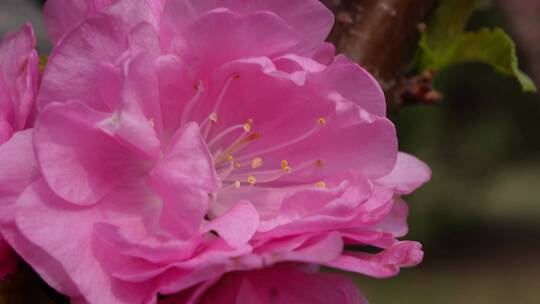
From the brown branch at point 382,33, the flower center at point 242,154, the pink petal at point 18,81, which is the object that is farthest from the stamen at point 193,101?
the brown branch at point 382,33

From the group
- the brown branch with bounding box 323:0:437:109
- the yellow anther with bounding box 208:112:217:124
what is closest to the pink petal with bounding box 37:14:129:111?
Answer: the yellow anther with bounding box 208:112:217:124

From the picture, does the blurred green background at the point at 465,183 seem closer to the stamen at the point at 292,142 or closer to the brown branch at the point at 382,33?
the brown branch at the point at 382,33

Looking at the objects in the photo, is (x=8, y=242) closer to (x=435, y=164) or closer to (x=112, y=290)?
(x=112, y=290)

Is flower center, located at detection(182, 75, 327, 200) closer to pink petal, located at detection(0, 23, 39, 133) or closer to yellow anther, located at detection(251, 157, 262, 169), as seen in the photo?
yellow anther, located at detection(251, 157, 262, 169)

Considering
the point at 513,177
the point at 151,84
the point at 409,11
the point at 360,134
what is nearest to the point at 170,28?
the point at 151,84

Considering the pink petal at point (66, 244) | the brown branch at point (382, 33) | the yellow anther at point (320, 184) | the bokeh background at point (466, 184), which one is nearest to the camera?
the pink petal at point (66, 244)

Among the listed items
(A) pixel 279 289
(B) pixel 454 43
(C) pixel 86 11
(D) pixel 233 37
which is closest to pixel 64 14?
(C) pixel 86 11

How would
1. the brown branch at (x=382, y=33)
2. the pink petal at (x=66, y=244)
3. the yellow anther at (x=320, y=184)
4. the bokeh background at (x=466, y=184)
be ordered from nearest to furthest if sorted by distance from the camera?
the pink petal at (x=66, y=244) < the yellow anther at (x=320, y=184) < the brown branch at (x=382, y=33) < the bokeh background at (x=466, y=184)
